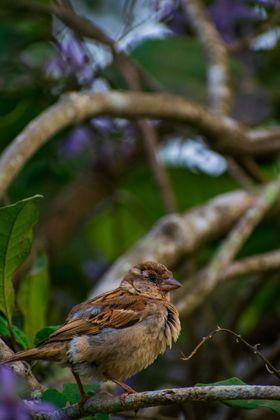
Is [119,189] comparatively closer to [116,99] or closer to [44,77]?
[44,77]

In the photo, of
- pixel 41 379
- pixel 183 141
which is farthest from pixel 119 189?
pixel 41 379


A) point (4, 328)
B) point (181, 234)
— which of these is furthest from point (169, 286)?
point (181, 234)

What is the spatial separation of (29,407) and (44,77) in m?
2.83

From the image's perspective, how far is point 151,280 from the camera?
10.4ft

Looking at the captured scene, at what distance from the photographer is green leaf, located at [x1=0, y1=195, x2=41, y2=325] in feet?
7.80

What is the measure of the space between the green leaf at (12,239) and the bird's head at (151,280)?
652 millimetres

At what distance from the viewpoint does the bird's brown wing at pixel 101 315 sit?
2684 mm

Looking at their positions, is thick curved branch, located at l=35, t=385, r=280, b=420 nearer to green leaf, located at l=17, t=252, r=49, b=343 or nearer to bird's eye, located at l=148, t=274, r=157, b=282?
green leaf, located at l=17, t=252, r=49, b=343

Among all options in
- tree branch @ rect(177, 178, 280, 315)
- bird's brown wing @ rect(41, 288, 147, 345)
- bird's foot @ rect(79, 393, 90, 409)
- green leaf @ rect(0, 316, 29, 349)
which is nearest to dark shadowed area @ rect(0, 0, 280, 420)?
tree branch @ rect(177, 178, 280, 315)

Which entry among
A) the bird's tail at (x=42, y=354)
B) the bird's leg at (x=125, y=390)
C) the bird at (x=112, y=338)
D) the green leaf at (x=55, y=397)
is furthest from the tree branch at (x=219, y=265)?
the green leaf at (x=55, y=397)

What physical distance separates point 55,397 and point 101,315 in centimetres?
50

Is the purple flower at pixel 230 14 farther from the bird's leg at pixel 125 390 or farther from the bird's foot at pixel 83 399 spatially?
the bird's foot at pixel 83 399

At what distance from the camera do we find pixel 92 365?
2.70 meters

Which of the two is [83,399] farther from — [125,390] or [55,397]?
[125,390]
